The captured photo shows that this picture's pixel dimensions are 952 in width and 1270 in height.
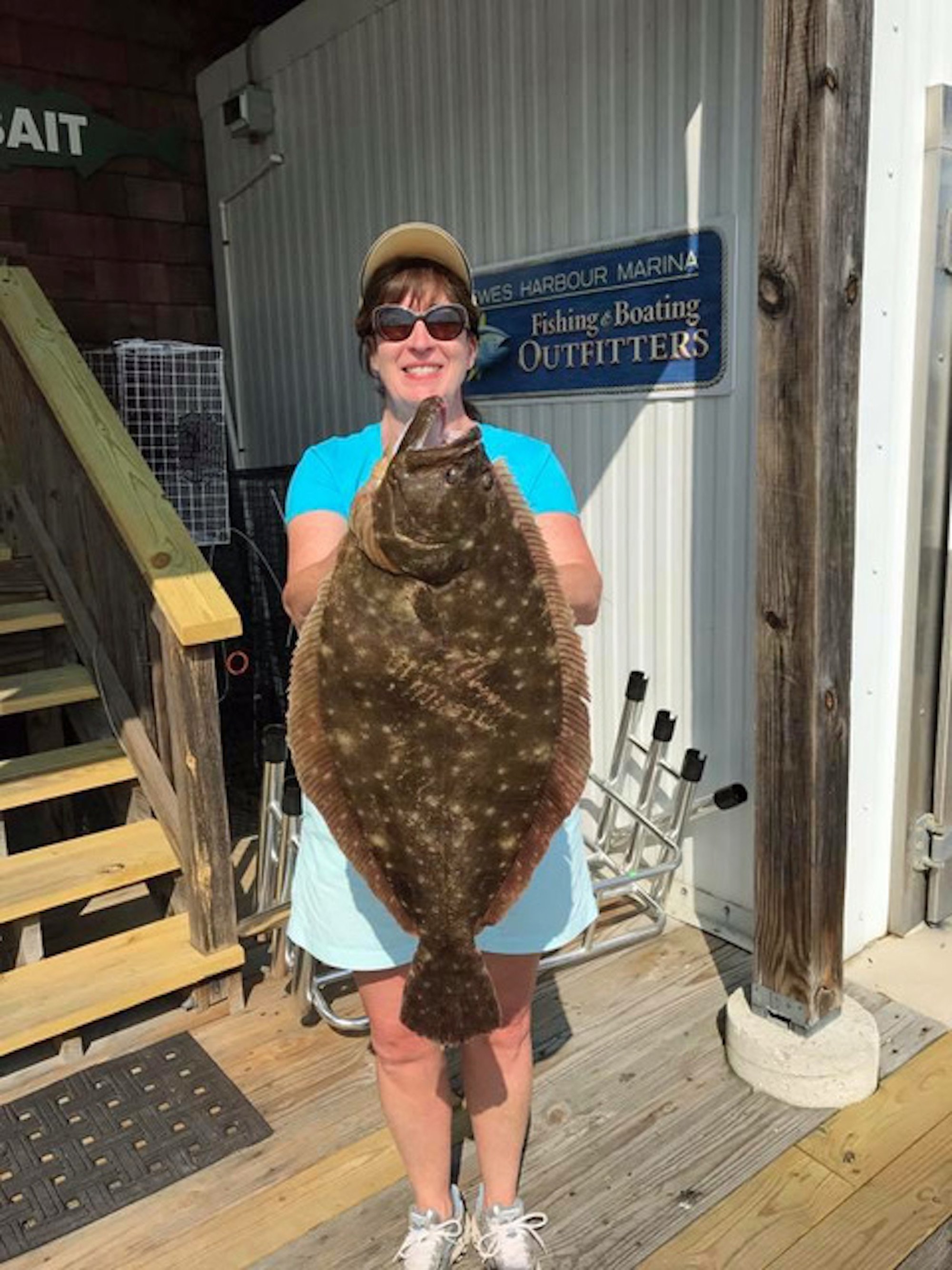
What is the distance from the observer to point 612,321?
13.2 feet

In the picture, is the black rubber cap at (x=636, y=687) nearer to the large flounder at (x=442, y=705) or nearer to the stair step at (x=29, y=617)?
the large flounder at (x=442, y=705)

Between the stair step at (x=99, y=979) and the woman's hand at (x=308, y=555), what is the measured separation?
6.17 ft

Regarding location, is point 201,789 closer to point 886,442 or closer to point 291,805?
point 291,805

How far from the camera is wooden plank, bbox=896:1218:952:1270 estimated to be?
7.70 ft

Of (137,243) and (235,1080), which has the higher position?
(137,243)

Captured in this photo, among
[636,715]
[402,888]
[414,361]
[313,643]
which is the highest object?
[414,361]

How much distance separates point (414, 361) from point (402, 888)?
99 cm

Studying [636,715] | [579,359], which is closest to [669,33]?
[579,359]

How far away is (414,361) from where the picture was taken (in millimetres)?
1969

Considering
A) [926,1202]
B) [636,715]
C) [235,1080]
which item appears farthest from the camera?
[636,715]

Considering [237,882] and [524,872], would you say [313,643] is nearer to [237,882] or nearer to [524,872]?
[524,872]

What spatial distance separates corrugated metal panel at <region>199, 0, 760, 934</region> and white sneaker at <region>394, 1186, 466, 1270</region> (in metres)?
1.86

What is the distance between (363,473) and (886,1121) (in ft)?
7.51

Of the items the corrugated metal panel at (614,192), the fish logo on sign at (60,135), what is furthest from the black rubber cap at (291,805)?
the fish logo on sign at (60,135)
